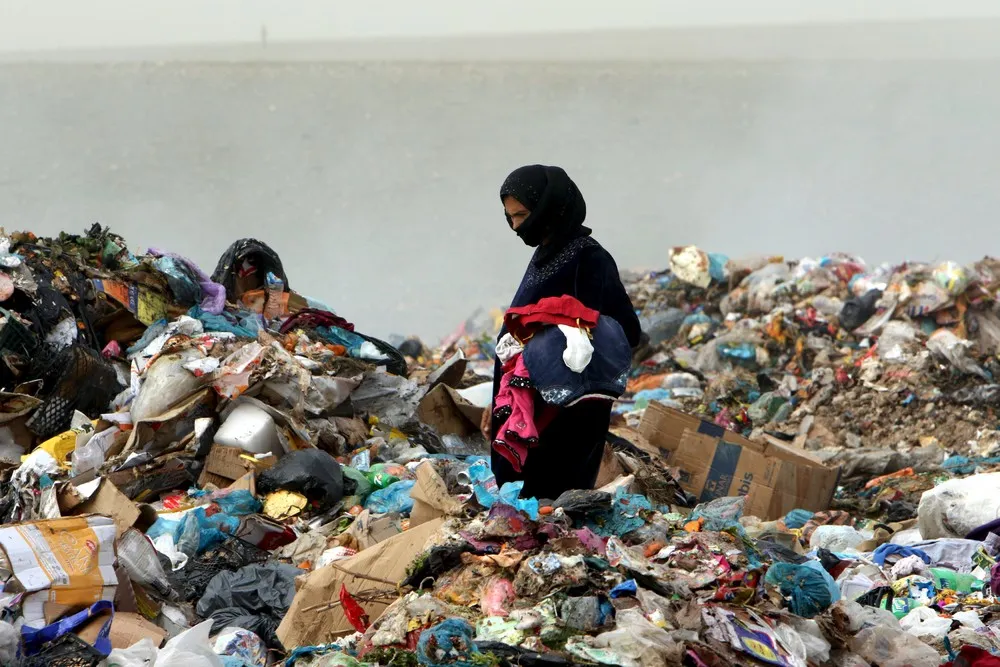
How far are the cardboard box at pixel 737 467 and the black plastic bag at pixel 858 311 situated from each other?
3.37 m

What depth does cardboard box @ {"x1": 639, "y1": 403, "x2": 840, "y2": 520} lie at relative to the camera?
205 inches

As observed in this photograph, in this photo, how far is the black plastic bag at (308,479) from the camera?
471cm

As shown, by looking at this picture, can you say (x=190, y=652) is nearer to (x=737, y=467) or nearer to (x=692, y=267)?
(x=737, y=467)

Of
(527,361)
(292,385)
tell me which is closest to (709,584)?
(527,361)

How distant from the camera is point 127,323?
6.00 metres

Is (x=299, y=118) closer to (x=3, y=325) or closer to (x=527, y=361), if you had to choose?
(x=3, y=325)

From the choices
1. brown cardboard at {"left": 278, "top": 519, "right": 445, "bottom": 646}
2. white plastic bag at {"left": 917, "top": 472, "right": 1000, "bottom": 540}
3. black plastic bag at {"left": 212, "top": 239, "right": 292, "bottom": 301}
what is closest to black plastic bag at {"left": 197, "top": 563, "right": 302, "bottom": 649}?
brown cardboard at {"left": 278, "top": 519, "right": 445, "bottom": 646}

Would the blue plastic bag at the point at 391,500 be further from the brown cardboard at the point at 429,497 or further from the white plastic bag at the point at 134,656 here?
Answer: the white plastic bag at the point at 134,656

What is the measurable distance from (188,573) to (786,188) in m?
16.9

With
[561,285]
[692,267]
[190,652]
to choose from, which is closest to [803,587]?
[561,285]

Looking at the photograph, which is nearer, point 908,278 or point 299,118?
point 908,278

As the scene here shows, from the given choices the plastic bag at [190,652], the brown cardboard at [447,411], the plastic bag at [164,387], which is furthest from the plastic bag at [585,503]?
the brown cardboard at [447,411]

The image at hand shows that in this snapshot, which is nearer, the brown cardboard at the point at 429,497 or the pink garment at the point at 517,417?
the pink garment at the point at 517,417

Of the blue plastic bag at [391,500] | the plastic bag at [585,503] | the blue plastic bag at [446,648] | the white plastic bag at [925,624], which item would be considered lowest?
the white plastic bag at [925,624]
